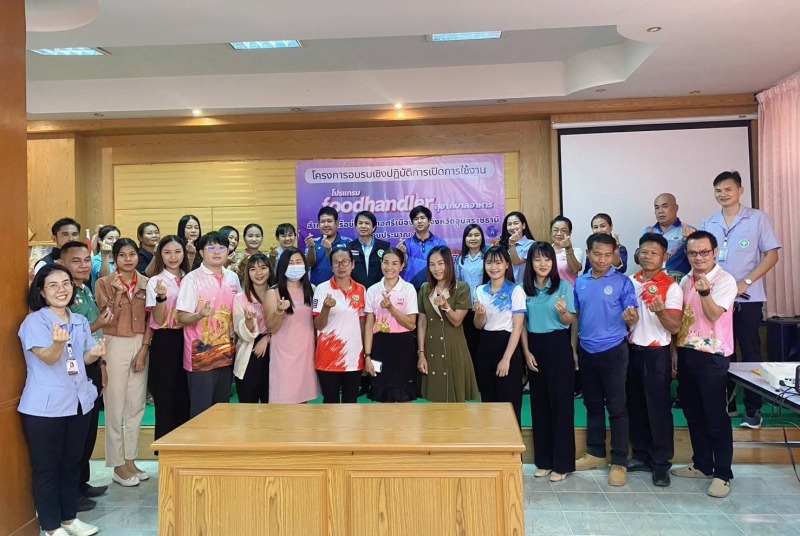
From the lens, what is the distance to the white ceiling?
3590 millimetres

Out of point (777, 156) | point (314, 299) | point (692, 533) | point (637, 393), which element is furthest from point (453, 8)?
point (777, 156)

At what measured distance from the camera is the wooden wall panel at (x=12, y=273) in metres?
2.83

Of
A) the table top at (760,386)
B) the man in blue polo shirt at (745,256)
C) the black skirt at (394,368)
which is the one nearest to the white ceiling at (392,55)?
the man in blue polo shirt at (745,256)

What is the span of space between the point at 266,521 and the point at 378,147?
195 inches

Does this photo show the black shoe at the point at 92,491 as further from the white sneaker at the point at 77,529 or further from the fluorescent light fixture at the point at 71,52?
the fluorescent light fixture at the point at 71,52

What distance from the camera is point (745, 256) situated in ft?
14.2

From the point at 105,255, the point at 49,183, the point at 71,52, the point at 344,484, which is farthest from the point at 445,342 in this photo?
the point at 49,183

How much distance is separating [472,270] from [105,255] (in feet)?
9.68

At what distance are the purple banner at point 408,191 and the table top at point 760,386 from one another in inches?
132

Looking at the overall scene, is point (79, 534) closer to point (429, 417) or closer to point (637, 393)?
point (429, 417)

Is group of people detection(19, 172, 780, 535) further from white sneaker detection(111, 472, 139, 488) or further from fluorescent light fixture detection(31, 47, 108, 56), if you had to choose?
fluorescent light fixture detection(31, 47, 108, 56)

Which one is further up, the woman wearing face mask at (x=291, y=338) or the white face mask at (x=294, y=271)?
the white face mask at (x=294, y=271)

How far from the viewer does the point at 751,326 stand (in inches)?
168

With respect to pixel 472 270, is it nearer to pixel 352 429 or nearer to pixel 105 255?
pixel 352 429
